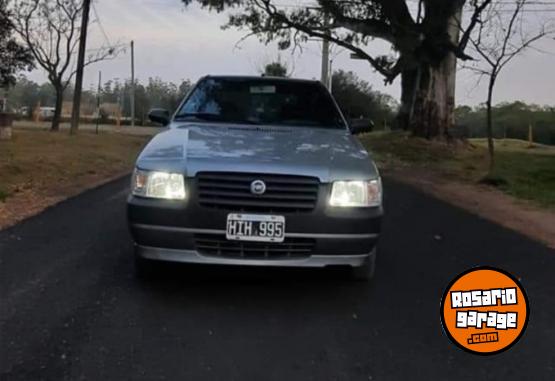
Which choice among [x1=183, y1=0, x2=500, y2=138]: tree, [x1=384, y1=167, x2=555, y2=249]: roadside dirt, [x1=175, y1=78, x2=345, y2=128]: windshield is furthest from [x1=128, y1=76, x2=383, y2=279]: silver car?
[x1=183, y1=0, x2=500, y2=138]: tree

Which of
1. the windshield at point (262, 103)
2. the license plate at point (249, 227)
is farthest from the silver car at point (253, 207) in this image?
the windshield at point (262, 103)

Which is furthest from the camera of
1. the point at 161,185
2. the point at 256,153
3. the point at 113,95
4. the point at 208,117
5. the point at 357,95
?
the point at 113,95

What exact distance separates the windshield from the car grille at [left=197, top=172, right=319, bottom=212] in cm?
161

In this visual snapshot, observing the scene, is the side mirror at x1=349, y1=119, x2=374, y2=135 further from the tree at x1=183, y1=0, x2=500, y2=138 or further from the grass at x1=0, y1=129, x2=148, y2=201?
the tree at x1=183, y1=0, x2=500, y2=138

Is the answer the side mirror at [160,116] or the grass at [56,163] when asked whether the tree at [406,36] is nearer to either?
the grass at [56,163]

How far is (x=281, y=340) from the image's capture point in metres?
3.90

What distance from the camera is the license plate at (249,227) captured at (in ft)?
14.1

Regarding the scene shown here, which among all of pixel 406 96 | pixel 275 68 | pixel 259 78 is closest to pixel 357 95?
pixel 275 68

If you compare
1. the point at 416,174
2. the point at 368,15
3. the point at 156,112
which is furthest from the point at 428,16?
the point at 156,112

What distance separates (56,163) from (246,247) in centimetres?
1085

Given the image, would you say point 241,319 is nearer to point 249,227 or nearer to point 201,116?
point 249,227

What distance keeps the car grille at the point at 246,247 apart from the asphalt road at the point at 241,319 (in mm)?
370

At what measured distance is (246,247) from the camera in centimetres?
438

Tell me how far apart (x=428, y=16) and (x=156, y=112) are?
14983 millimetres
